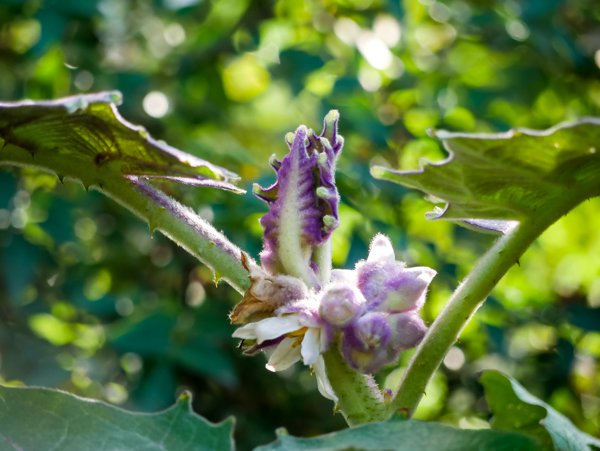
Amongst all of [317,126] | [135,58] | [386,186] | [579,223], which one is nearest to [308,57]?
[317,126]

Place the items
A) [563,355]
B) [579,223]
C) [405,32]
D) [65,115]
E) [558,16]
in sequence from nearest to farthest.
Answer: [65,115] → [563,355] → [405,32] → [558,16] → [579,223]

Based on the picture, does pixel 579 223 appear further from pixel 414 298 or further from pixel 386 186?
pixel 414 298

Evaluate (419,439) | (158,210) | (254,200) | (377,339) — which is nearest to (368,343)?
(377,339)

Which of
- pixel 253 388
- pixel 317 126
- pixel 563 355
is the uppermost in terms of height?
pixel 317 126

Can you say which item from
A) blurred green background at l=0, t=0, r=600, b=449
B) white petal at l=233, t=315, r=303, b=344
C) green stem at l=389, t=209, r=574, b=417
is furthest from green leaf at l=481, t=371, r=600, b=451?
blurred green background at l=0, t=0, r=600, b=449

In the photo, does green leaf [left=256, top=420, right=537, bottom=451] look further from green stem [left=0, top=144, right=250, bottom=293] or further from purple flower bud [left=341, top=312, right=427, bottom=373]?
green stem [left=0, top=144, right=250, bottom=293]

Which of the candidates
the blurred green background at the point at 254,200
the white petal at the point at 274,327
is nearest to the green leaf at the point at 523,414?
the white petal at the point at 274,327
